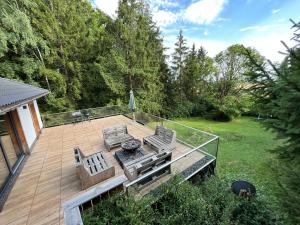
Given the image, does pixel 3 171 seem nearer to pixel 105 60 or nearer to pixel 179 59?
pixel 105 60

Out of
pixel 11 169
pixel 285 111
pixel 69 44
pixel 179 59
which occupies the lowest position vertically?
pixel 11 169

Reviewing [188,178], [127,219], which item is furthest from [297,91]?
[188,178]

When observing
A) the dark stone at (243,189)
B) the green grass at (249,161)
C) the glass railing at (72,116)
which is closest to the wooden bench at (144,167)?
the dark stone at (243,189)

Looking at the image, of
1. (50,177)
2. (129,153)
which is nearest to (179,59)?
(129,153)

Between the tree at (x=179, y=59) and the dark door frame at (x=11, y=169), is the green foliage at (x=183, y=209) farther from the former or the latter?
the tree at (x=179, y=59)

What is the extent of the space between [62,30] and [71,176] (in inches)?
527

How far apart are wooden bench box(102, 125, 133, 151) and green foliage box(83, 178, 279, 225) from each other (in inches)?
116

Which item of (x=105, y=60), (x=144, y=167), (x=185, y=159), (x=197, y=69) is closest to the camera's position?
(x=144, y=167)

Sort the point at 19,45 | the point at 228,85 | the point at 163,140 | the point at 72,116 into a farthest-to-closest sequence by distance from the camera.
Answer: the point at 228,85
the point at 19,45
the point at 72,116
the point at 163,140

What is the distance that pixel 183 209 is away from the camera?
142 inches

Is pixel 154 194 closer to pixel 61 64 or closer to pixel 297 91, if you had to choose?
pixel 297 91

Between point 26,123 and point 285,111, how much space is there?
8.38 metres

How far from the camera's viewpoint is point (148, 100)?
16109 mm

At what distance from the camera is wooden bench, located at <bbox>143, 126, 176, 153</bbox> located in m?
5.92
